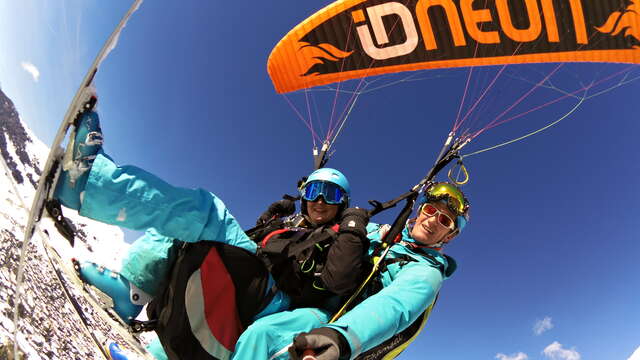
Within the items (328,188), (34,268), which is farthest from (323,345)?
(34,268)

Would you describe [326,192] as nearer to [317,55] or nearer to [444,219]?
[444,219]

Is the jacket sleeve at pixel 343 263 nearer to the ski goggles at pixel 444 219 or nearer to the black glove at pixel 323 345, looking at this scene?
the black glove at pixel 323 345

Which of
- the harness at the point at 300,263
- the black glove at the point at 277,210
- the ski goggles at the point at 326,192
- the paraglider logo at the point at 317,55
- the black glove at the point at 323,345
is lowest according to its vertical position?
the black glove at the point at 323,345

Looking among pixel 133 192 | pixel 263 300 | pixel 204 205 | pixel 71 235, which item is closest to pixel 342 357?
pixel 263 300

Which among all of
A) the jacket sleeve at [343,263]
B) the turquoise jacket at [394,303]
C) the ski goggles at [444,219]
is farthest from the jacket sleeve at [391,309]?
the ski goggles at [444,219]

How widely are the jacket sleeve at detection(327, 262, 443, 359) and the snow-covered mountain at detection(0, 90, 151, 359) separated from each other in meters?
1.33

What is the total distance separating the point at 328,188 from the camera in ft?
9.11

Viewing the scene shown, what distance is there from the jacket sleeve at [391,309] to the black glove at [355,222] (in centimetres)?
39

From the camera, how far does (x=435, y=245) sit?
108 inches

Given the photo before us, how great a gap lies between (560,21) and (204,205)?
21.3 ft

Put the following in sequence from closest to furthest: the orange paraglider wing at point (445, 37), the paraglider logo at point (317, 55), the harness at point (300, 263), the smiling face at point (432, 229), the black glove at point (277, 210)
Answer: the harness at point (300, 263) < the smiling face at point (432, 229) < the black glove at point (277, 210) < the orange paraglider wing at point (445, 37) < the paraglider logo at point (317, 55)

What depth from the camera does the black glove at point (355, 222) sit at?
80.8 inches

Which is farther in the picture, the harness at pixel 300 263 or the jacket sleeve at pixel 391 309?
the harness at pixel 300 263

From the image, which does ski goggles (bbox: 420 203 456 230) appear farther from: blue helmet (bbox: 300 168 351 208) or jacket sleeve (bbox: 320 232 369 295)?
jacket sleeve (bbox: 320 232 369 295)
